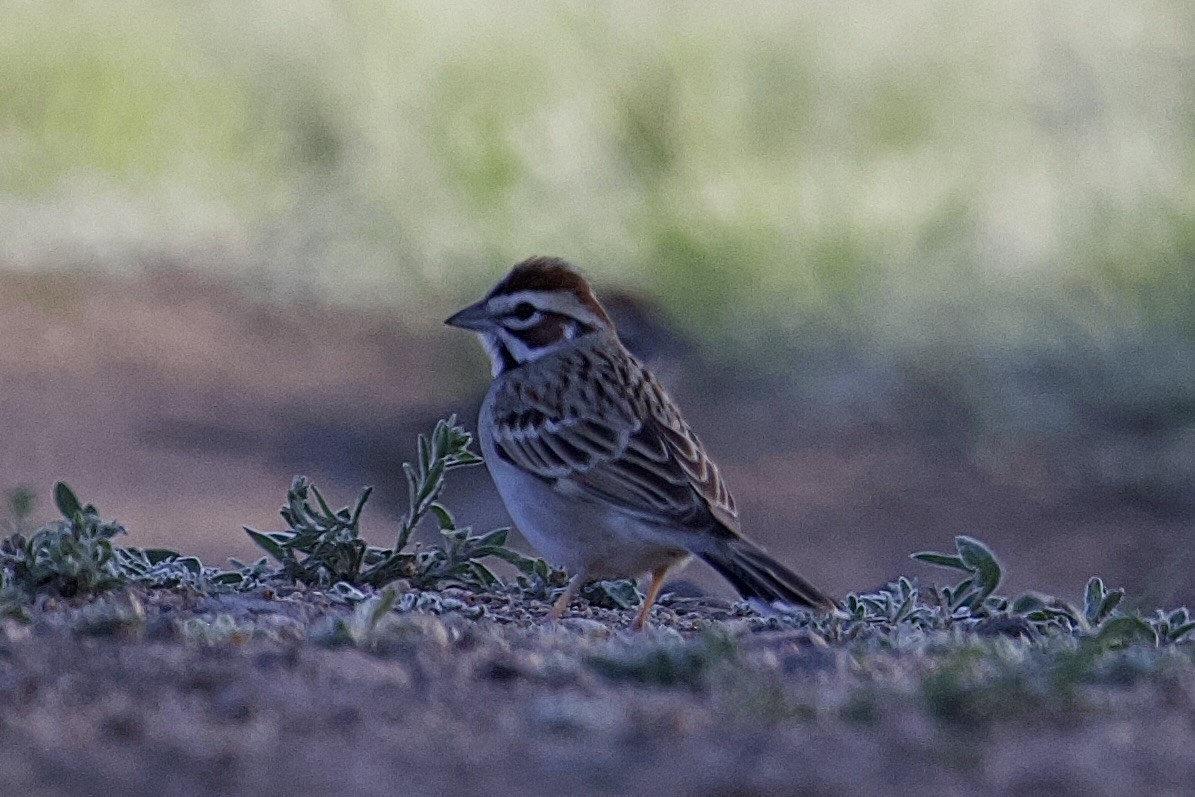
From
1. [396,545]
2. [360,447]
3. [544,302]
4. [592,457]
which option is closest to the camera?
[396,545]

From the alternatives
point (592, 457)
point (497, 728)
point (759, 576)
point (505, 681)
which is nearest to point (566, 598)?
point (592, 457)

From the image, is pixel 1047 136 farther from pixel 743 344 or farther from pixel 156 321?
pixel 156 321

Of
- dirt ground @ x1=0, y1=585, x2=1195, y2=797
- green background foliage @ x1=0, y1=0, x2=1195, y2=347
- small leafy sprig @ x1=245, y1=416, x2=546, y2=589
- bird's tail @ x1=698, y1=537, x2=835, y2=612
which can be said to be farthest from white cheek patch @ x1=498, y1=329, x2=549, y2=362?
green background foliage @ x1=0, y1=0, x2=1195, y2=347

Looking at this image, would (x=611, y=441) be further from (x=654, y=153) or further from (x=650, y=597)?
(x=654, y=153)

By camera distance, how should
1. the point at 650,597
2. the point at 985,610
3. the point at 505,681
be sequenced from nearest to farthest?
the point at 505,681
the point at 650,597
the point at 985,610

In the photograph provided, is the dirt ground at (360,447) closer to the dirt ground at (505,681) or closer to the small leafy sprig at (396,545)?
the dirt ground at (505,681)

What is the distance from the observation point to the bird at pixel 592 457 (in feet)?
21.0

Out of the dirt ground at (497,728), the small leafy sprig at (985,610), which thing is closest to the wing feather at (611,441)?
the small leafy sprig at (985,610)

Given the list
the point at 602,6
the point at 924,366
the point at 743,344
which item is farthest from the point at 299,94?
the point at 924,366

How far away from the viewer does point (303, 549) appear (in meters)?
6.63

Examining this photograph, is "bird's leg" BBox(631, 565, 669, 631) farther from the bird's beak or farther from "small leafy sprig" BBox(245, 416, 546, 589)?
the bird's beak

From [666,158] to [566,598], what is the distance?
10.1 meters

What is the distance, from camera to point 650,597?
6430mm

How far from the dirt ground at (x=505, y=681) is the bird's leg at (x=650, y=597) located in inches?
10.4
